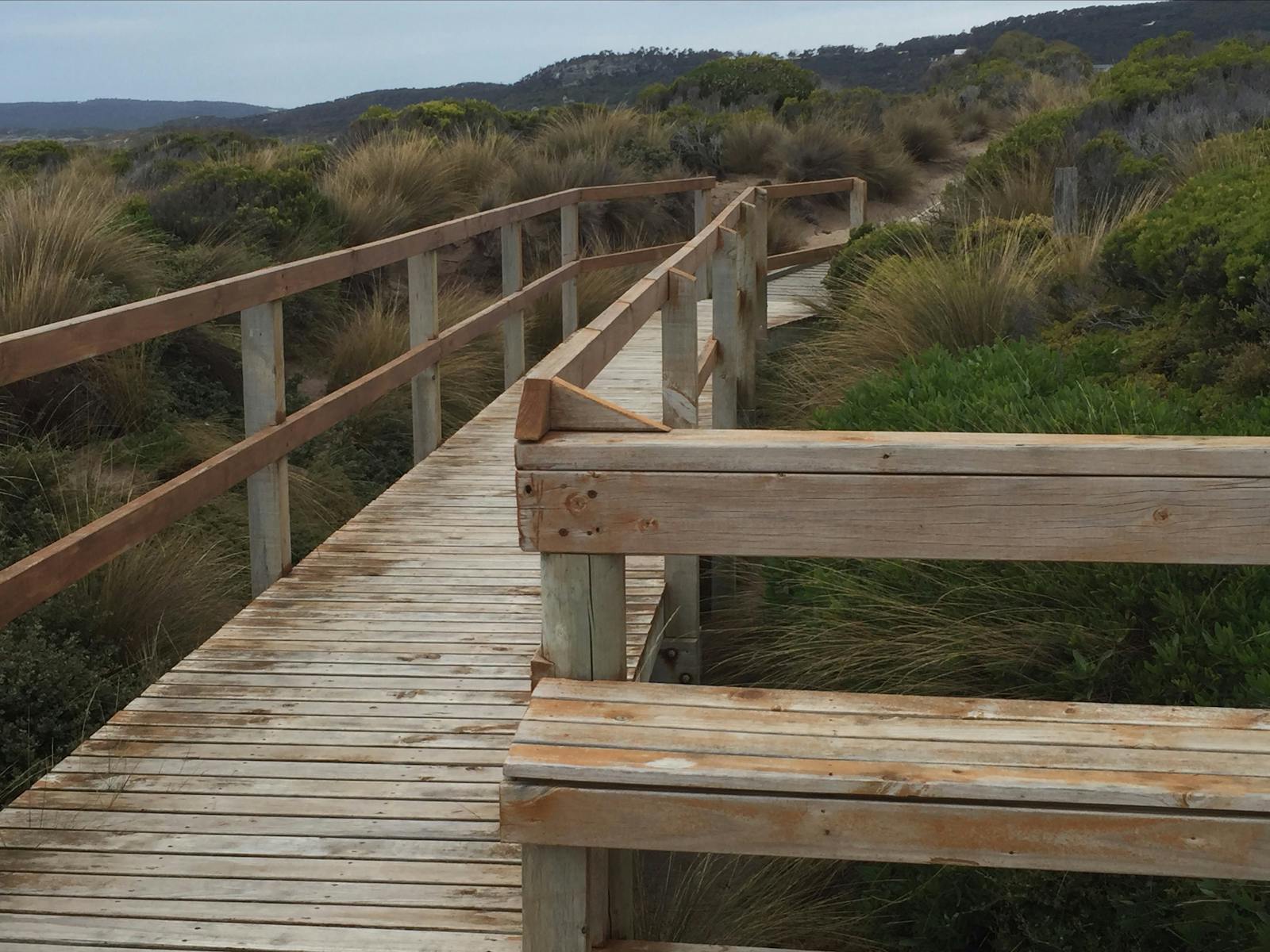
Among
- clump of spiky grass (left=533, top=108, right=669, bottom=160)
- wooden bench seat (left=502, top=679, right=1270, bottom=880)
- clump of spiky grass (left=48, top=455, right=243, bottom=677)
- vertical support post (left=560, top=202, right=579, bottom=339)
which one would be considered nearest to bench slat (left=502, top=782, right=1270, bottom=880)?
wooden bench seat (left=502, top=679, right=1270, bottom=880)

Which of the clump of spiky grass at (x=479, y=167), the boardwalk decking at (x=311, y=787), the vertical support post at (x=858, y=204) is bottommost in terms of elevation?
the boardwalk decking at (x=311, y=787)

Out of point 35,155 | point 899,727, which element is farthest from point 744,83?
point 899,727

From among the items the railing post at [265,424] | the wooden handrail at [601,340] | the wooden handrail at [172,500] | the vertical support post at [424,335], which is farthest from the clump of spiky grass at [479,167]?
the railing post at [265,424]

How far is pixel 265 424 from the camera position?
→ 16.9 feet

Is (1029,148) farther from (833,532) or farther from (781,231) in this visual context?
(833,532)

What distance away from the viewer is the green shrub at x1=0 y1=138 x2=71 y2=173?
1806cm

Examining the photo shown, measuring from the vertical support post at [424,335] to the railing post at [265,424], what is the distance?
71.1 inches

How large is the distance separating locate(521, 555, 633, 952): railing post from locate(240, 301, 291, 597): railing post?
9.04 ft

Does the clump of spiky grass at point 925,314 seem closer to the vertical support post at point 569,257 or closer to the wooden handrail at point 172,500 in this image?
the vertical support post at point 569,257

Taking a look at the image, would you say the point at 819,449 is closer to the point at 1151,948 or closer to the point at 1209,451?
the point at 1209,451

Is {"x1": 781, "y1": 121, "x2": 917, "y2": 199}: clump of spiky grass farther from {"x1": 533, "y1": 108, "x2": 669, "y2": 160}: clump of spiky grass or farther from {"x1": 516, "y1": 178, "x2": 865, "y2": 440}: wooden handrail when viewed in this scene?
{"x1": 516, "y1": 178, "x2": 865, "y2": 440}: wooden handrail

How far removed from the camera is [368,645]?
4.61m

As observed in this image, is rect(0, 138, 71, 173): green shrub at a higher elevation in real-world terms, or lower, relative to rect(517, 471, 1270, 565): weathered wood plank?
higher

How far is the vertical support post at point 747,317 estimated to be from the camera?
8.50m
